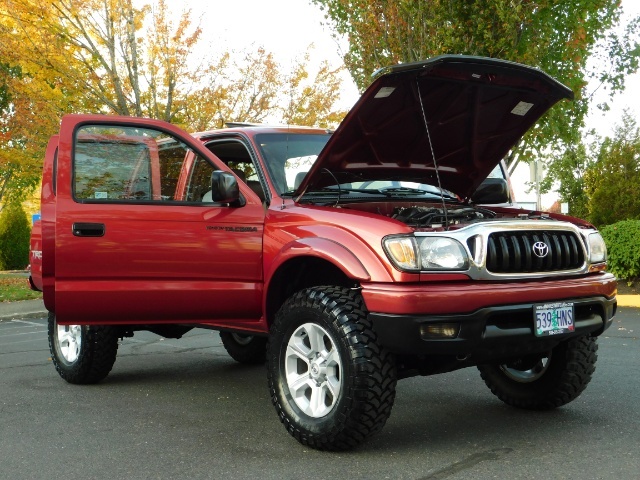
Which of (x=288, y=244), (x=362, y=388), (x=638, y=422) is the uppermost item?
(x=288, y=244)

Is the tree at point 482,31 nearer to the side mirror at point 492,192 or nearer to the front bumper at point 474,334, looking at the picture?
the side mirror at point 492,192

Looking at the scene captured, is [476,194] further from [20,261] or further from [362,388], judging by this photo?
[20,261]

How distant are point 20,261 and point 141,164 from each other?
2195 centimetres

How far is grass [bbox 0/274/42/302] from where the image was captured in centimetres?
1440

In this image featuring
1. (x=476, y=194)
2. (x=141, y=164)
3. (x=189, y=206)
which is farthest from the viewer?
(x=476, y=194)

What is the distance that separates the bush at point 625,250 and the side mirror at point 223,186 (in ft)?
34.4

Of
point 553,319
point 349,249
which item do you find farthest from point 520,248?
point 349,249

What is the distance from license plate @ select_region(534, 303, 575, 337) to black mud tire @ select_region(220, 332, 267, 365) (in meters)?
3.35

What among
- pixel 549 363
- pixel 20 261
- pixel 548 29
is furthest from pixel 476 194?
pixel 20 261

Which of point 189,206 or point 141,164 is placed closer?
point 189,206

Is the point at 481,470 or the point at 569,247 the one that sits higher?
the point at 569,247

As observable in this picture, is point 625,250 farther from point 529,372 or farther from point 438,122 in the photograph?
point 438,122

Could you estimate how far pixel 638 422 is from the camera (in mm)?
4855

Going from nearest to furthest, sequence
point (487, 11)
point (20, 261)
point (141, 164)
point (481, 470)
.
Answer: point (481, 470), point (141, 164), point (487, 11), point (20, 261)
